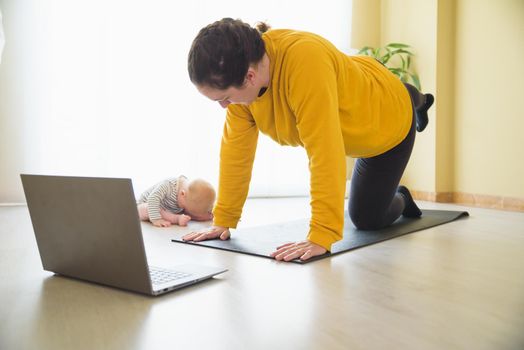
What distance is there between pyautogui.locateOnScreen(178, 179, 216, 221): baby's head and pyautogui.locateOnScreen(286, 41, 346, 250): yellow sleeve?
955 millimetres

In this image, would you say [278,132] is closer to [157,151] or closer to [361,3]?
[157,151]

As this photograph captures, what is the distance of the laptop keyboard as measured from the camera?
107 cm

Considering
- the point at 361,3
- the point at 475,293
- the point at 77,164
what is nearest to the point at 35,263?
the point at 475,293

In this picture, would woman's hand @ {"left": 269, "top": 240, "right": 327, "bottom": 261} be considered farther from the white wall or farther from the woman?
the white wall

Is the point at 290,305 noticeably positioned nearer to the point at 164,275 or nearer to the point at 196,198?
the point at 164,275

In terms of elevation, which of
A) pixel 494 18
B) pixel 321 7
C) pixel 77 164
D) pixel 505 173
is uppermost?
pixel 321 7

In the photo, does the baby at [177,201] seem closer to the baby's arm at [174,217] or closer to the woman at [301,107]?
the baby's arm at [174,217]

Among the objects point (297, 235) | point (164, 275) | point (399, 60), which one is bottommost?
point (297, 235)

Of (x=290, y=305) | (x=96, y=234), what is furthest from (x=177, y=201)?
(x=290, y=305)

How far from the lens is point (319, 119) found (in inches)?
50.6

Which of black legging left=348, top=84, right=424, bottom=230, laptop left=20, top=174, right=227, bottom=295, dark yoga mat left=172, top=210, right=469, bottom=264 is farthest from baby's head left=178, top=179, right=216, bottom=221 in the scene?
laptop left=20, top=174, right=227, bottom=295

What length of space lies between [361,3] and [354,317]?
340 centimetres

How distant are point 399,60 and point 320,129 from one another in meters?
2.56

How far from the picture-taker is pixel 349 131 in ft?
4.91
